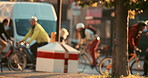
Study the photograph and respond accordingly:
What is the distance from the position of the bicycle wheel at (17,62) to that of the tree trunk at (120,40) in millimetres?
4203

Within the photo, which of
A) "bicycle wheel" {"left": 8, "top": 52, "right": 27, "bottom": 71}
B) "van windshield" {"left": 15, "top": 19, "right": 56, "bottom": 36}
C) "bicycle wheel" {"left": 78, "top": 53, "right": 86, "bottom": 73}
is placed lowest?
"bicycle wheel" {"left": 78, "top": 53, "right": 86, "bottom": 73}

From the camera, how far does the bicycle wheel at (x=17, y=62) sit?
15617 mm

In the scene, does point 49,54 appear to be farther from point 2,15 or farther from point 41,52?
point 2,15

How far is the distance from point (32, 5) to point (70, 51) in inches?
271

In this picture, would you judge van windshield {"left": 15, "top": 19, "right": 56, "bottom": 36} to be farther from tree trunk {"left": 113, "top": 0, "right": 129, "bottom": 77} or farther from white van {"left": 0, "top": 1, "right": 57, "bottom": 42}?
tree trunk {"left": 113, "top": 0, "right": 129, "bottom": 77}

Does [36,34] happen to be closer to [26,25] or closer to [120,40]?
[120,40]

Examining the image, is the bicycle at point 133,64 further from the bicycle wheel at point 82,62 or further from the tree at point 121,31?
the tree at point 121,31

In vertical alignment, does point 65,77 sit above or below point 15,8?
below

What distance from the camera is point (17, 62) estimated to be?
15773mm

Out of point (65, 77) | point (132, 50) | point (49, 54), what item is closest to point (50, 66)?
point (49, 54)

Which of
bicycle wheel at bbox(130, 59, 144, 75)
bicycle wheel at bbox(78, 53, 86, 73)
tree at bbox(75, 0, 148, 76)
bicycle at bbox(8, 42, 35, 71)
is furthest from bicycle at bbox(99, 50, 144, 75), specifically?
bicycle at bbox(8, 42, 35, 71)

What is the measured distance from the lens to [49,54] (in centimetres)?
1412

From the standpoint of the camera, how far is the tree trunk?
12.0 m

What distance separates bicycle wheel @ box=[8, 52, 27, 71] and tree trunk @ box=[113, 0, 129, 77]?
13.8 feet
